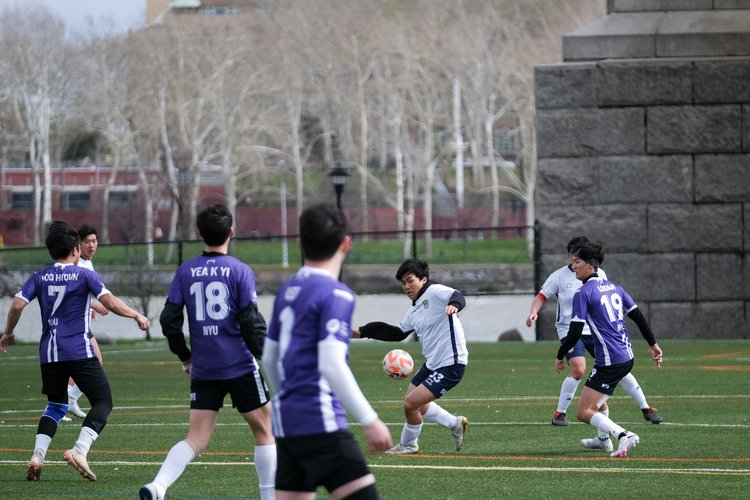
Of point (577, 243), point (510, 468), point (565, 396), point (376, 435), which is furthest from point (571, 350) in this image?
point (376, 435)

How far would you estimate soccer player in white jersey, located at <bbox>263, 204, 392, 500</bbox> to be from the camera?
20.1ft

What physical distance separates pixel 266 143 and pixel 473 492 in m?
70.9

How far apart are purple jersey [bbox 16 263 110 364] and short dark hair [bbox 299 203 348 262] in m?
4.42

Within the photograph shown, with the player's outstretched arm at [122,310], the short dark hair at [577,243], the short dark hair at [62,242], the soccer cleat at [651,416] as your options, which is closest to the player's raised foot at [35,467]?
the player's outstretched arm at [122,310]

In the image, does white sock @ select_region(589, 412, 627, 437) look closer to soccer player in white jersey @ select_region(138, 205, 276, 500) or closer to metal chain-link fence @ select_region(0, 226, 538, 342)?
soccer player in white jersey @ select_region(138, 205, 276, 500)

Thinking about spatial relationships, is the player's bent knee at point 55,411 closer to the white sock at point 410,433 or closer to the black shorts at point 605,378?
the white sock at point 410,433

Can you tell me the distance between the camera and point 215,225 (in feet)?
27.1

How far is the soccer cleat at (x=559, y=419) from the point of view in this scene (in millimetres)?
13492

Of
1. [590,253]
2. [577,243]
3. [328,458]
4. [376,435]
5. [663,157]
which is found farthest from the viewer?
[663,157]

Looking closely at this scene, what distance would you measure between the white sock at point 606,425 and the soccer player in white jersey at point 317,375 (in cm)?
519

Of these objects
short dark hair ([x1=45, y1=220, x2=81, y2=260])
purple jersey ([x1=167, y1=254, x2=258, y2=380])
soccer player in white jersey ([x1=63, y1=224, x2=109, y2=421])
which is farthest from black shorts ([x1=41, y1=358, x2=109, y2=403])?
soccer player in white jersey ([x1=63, y1=224, x2=109, y2=421])

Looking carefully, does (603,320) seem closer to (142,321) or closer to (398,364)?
(398,364)

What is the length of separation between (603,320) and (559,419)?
2174mm

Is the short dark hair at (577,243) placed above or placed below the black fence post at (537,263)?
above
